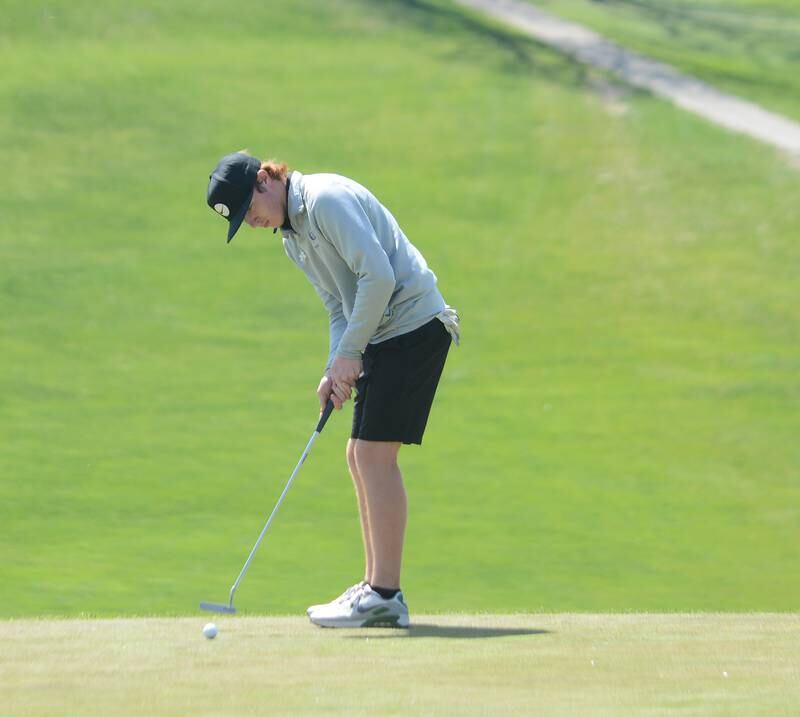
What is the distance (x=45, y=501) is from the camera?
23.1 feet

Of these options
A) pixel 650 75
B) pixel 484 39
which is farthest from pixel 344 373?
pixel 484 39

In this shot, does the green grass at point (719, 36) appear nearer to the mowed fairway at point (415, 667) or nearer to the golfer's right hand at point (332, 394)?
the golfer's right hand at point (332, 394)

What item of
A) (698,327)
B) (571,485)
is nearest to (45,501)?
(571,485)

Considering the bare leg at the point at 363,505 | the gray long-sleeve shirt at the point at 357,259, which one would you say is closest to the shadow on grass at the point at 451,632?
the bare leg at the point at 363,505

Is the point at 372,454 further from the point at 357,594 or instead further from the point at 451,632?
the point at 451,632

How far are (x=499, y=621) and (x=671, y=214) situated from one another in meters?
8.01

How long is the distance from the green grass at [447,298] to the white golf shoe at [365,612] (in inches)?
52.0

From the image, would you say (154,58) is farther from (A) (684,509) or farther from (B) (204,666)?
(B) (204,666)

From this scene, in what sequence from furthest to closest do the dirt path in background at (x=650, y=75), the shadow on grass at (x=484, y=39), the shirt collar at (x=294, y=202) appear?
the shadow on grass at (x=484, y=39) → the dirt path in background at (x=650, y=75) → the shirt collar at (x=294, y=202)

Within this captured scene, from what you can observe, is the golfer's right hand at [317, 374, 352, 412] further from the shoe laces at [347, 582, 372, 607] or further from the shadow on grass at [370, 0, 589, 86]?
the shadow on grass at [370, 0, 589, 86]

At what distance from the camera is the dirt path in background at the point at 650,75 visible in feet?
46.7

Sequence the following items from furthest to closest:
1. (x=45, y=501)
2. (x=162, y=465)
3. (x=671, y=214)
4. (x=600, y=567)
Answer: (x=671, y=214)
(x=162, y=465)
(x=45, y=501)
(x=600, y=567)

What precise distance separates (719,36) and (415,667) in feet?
48.9

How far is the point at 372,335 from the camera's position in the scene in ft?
14.1
